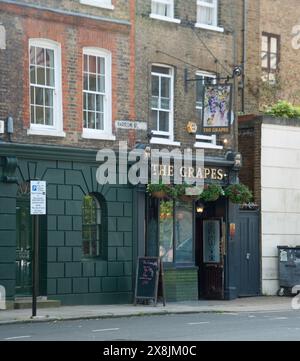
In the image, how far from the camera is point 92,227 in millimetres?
24453

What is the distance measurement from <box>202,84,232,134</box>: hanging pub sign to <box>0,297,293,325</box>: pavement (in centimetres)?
457

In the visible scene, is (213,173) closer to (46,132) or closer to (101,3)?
(46,132)

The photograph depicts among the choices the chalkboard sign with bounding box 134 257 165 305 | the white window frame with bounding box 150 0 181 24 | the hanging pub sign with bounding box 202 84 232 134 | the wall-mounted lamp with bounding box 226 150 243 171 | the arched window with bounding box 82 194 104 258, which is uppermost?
the white window frame with bounding box 150 0 181 24

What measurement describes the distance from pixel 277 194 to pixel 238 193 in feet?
8.55

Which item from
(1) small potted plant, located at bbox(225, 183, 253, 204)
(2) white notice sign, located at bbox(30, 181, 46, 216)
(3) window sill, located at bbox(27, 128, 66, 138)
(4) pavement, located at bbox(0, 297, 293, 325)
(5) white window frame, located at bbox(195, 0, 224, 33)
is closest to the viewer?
(2) white notice sign, located at bbox(30, 181, 46, 216)

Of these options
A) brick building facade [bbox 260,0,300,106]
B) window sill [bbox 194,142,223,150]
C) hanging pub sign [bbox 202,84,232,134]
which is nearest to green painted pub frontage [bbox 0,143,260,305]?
window sill [bbox 194,142,223,150]

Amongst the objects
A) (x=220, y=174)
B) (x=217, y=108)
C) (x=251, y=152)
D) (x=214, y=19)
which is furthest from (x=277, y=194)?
(x=214, y=19)

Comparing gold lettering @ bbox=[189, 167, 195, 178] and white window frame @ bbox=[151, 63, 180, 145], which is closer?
white window frame @ bbox=[151, 63, 180, 145]

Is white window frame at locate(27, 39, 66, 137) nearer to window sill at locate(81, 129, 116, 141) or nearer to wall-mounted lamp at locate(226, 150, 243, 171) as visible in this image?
window sill at locate(81, 129, 116, 141)

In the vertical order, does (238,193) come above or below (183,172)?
below

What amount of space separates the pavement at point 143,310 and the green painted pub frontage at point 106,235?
787 mm

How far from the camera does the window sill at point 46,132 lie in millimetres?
22938

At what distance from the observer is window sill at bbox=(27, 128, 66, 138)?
903 inches

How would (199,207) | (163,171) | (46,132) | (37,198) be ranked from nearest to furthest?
(37,198) → (46,132) → (163,171) → (199,207)
